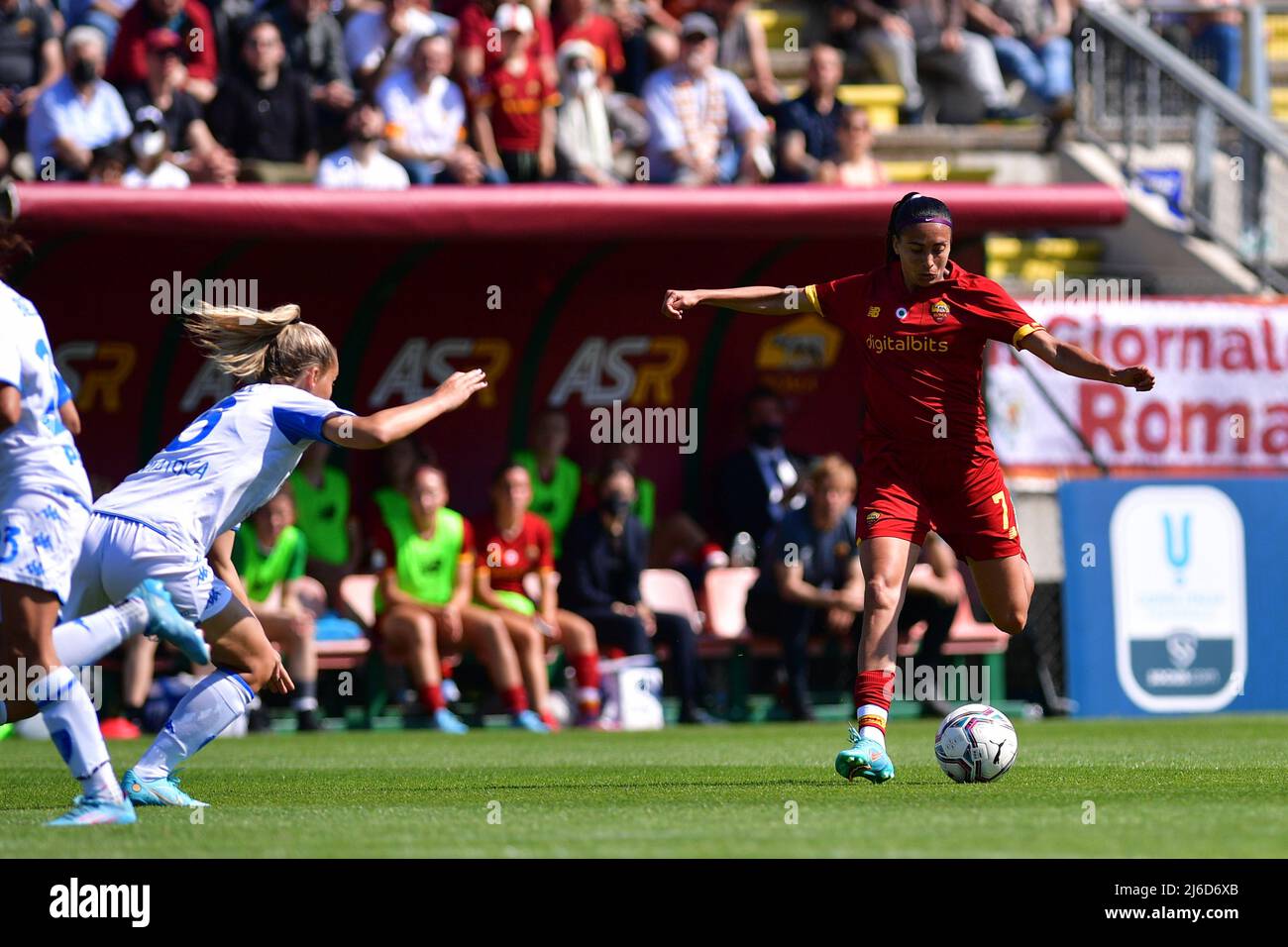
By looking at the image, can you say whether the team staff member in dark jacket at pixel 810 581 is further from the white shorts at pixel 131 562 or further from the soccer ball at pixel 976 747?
the white shorts at pixel 131 562

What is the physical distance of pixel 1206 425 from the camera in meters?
15.4

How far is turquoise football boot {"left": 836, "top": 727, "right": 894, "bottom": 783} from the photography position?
7.79 m

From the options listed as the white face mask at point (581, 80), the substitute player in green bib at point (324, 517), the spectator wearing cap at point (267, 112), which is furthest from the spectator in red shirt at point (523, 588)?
the white face mask at point (581, 80)

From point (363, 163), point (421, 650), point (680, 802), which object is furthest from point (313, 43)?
point (680, 802)

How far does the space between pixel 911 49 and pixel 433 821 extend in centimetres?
1330

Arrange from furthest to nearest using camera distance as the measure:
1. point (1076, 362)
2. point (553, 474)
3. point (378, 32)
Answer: point (378, 32) → point (553, 474) → point (1076, 362)

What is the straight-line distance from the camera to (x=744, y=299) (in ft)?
27.0

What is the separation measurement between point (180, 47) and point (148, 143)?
171 centimetres

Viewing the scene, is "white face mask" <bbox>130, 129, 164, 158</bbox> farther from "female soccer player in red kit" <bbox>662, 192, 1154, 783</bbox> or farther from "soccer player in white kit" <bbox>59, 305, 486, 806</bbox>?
"soccer player in white kit" <bbox>59, 305, 486, 806</bbox>

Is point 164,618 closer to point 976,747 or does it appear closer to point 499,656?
point 976,747

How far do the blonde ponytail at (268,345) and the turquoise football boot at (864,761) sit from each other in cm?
236

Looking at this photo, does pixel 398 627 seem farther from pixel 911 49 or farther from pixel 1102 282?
pixel 911 49

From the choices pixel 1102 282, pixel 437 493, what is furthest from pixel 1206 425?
pixel 437 493

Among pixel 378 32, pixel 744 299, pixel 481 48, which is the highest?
pixel 378 32
